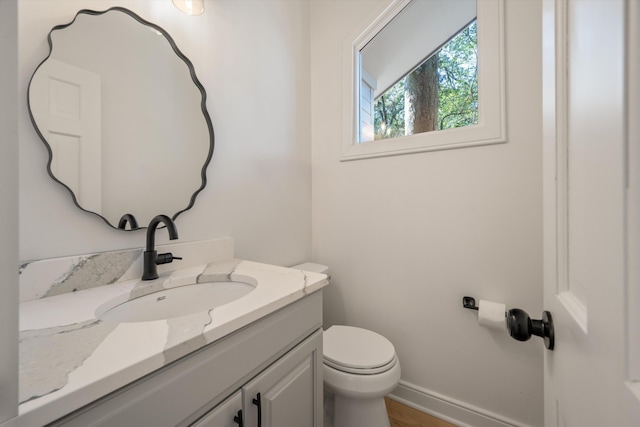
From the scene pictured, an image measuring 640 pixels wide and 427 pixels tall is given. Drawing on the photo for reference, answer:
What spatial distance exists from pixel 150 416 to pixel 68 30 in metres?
1.10

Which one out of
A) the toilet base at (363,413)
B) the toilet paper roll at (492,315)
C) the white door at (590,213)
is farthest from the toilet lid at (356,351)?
A: the white door at (590,213)

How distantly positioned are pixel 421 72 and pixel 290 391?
1.69 meters

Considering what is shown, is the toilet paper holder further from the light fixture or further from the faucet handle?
the light fixture

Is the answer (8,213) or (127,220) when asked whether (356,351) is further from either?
(8,213)

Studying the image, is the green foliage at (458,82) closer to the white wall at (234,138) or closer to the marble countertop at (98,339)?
the white wall at (234,138)

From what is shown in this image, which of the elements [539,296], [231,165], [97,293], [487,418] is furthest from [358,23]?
[487,418]

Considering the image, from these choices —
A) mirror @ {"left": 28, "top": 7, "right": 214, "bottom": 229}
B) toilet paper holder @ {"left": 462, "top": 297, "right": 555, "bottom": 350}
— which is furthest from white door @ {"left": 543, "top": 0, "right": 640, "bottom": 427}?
mirror @ {"left": 28, "top": 7, "right": 214, "bottom": 229}

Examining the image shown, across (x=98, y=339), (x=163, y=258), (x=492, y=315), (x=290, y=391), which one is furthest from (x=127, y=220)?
(x=492, y=315)

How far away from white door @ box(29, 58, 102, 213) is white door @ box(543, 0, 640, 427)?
1.19 m

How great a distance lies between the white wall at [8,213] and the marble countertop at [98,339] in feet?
0.43

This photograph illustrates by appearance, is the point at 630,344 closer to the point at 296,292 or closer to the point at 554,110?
the point at 554,110

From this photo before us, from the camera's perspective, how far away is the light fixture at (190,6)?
3.24ft

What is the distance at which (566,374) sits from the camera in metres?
0.41

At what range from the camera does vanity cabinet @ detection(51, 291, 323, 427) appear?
1.36 ft
